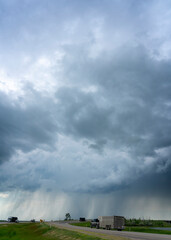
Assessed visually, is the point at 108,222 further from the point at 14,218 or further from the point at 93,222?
the point at 14,218

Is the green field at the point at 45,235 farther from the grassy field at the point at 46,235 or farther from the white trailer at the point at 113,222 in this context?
the white trailer at the point at 113,222

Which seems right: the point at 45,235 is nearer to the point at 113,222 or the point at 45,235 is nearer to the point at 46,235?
the point at 46,235

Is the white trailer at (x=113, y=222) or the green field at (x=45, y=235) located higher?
the white trailer at (x=113, y=222)

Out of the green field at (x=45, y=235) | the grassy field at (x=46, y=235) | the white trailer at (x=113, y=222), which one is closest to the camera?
the grassy field at (x=46, y=235)

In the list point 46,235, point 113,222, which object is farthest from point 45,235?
point 113,222

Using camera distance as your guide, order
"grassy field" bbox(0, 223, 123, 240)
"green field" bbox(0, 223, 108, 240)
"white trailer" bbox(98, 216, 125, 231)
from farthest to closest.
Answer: "white trailer" bbox(98, 216, 125, 231), "green field" bbox(0, 223, 108, 240), "grassy field" bbox(0, 223, 123, 240)

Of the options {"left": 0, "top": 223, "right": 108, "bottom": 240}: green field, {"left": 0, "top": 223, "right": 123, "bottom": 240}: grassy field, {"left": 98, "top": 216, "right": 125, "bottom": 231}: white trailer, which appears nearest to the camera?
{"left": 0, "top": 223, "right": 123, "bottom": 240}: grassy field

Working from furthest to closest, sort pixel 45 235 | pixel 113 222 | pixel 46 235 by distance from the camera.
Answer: pixel 113 222 < pixel 45 235 < pixel 46 235

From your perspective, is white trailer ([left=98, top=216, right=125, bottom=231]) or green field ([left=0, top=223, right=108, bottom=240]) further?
white trailer ([left=98, top=216, right=125, bottom=231])

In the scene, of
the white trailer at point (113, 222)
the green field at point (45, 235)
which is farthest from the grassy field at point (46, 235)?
the white trailer at point (113, 222)

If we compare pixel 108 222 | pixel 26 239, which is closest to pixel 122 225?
pixel 108 222

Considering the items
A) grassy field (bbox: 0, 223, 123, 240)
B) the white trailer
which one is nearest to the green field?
grassy field (bbox: 0, 223, 123, 240)

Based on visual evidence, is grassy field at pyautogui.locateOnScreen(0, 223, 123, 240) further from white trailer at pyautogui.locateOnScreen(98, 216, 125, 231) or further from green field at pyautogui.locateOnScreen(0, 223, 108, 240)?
white trailer at pyautogui.locateOnScreen(98, 216, 125, 231)

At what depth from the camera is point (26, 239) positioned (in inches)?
2221
